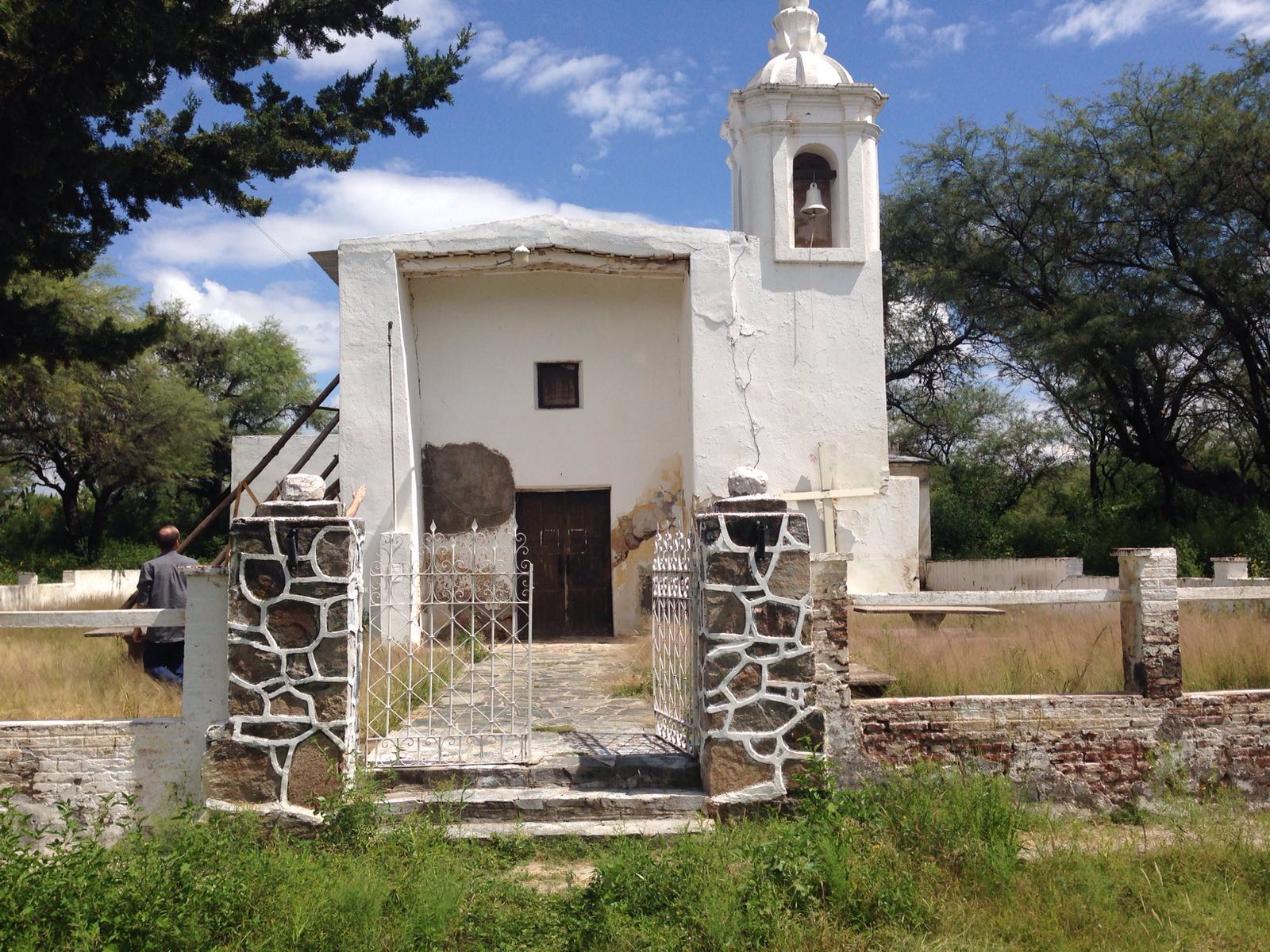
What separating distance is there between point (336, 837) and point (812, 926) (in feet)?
8.22

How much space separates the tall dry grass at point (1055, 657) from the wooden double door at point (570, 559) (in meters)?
5.22

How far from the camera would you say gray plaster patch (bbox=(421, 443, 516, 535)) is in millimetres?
13523

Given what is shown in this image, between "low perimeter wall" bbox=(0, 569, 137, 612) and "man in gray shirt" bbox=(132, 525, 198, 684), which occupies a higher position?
"man in gray shirt" bbox=(132, 525, 198, 684)

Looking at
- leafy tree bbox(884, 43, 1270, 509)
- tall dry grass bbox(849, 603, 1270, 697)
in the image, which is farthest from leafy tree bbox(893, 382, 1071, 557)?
tall dry grass bbox(849, 603, 1270, 697)

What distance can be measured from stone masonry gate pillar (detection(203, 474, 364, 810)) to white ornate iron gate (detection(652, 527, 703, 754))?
2.00 meters

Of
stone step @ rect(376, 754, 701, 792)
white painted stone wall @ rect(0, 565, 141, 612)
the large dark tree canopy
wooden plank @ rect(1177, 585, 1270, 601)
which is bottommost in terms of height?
Result: stone step @ rect(376, 754, 701, 792)

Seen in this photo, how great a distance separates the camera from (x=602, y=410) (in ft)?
45.5

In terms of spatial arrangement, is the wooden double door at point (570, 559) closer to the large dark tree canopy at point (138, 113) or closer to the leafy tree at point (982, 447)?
the large dark tree canopy at point (138, 113)

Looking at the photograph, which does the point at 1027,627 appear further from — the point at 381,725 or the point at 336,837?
the point at 336,837

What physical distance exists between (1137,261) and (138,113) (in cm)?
1660

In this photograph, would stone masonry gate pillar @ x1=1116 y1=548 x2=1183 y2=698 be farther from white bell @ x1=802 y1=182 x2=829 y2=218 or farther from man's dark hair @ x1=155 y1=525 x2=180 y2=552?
white bell @ x1=802 y1=182 x2=829 y2=218

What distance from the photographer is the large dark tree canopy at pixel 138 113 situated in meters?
8.14

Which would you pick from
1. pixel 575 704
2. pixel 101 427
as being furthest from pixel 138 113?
pixel 101 427

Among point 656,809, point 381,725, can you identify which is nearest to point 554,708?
point 381,725
